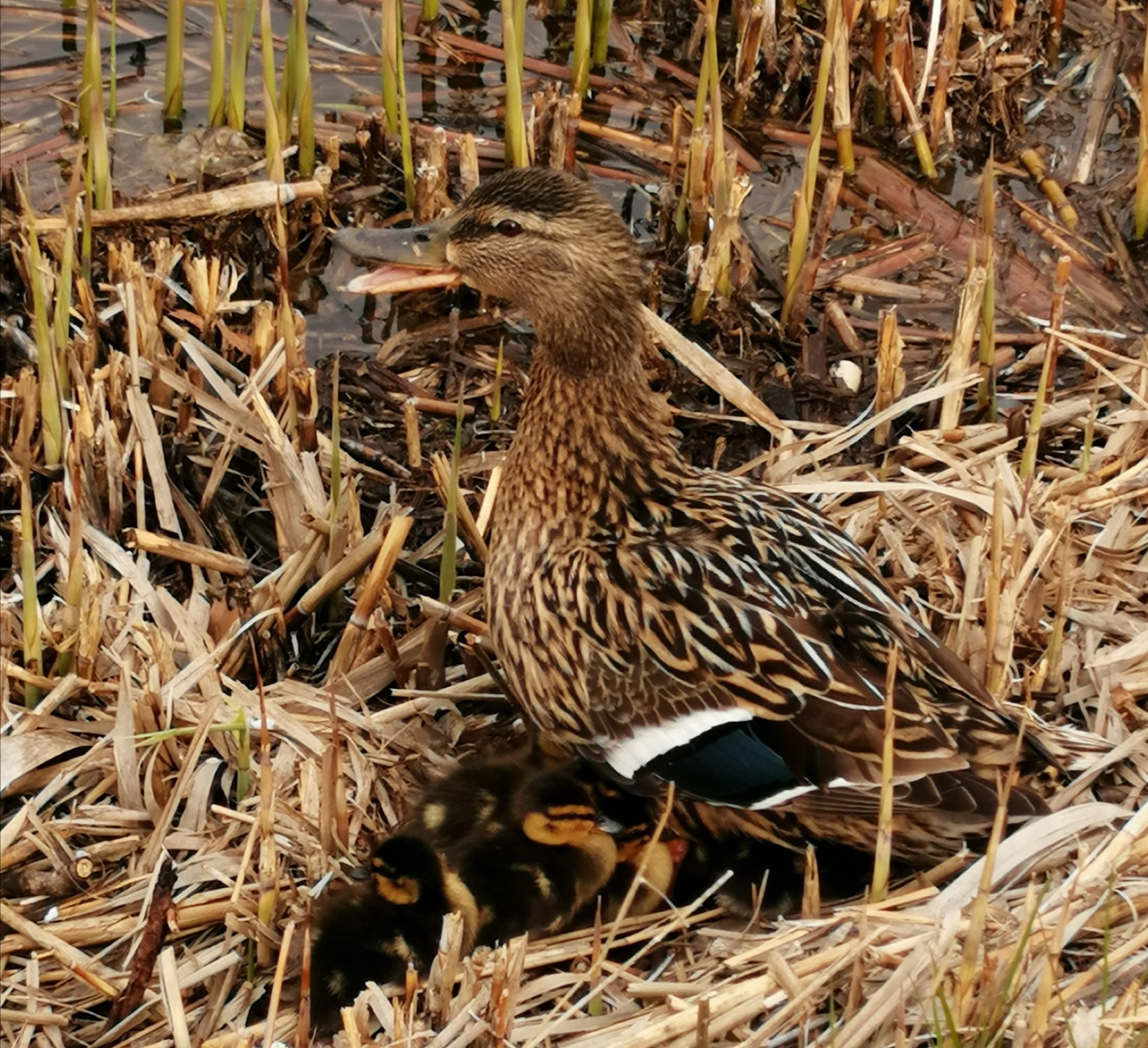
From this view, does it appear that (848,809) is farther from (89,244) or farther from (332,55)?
(332,55)

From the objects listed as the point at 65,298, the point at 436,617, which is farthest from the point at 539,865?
the point at 65,298

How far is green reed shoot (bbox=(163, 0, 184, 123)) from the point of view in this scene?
4.21 m

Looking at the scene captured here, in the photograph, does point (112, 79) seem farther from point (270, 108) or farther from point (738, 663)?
point (738, 663)

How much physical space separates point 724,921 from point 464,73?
2.73m

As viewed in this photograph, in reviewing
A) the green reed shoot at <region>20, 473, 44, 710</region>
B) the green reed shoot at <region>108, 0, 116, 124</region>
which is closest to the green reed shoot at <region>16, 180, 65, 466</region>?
the green reed shoot at <region>20, 473, 44, 710</region>

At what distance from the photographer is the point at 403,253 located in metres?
3.39

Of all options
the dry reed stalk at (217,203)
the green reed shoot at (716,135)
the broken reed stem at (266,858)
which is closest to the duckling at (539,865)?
the broken reed stem at (266,858)

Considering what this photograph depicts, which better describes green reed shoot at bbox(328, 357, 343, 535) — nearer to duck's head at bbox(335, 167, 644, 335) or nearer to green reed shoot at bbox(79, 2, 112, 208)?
duck's head at bbox(335, 167, 644, 335)

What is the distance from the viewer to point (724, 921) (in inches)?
118

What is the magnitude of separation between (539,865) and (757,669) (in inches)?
19.4

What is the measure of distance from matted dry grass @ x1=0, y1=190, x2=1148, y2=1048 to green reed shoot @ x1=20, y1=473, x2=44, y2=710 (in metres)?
0.04

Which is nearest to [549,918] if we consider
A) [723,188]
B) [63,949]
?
[63,949]

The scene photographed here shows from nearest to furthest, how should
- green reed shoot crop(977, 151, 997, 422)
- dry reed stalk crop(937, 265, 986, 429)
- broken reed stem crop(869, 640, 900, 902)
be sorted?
broken reed stem crop(869, 640, 900, 902), green reed shoot crop(977, 151, 997, 422), dry reed stalk crop(937, 265, 986, 429)

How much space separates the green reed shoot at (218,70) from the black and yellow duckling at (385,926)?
7.16 feet
